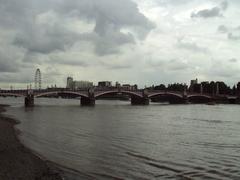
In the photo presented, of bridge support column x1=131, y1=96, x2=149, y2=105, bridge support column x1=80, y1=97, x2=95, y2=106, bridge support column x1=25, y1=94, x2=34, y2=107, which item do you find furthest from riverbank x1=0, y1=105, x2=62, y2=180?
bridge support column x1=131, y1=96, x2=149, y2=105

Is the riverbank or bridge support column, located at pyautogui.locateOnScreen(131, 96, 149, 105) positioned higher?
bridge support column, located at pyautogui.locateOnScreen(131, 96, 149, 105)

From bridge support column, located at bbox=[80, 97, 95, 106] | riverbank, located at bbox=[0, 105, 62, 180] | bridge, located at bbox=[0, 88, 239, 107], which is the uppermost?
bridge, located at bbox=[0, 88, 239, 107]

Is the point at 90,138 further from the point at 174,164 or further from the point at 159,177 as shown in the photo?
the point at 159,177

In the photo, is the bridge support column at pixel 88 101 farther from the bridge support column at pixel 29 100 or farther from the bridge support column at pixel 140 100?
the bridge support column at pixel 140 100

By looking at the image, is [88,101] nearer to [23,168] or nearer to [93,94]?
[93,94]

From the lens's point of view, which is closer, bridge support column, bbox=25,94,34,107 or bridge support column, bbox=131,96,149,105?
bridge support column, bbox=25,94,34,107

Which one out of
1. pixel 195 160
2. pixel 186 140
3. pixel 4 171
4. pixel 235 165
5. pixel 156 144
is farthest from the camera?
pixel 186 140

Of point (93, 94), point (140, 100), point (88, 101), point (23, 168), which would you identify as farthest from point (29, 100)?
point (23, 168)

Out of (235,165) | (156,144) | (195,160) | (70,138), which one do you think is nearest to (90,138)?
(70,138)

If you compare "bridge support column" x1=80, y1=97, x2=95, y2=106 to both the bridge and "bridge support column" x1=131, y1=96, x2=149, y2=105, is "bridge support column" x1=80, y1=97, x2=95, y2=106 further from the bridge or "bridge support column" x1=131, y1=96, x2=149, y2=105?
"bridge support column" x1=131, y1=96, x2=149, y2=105

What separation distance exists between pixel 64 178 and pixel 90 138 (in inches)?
645

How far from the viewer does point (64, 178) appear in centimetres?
1703

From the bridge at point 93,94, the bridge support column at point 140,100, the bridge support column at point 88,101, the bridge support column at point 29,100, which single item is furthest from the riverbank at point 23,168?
the bridge support column at point 140,100

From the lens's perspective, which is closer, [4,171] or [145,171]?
[4,171]
